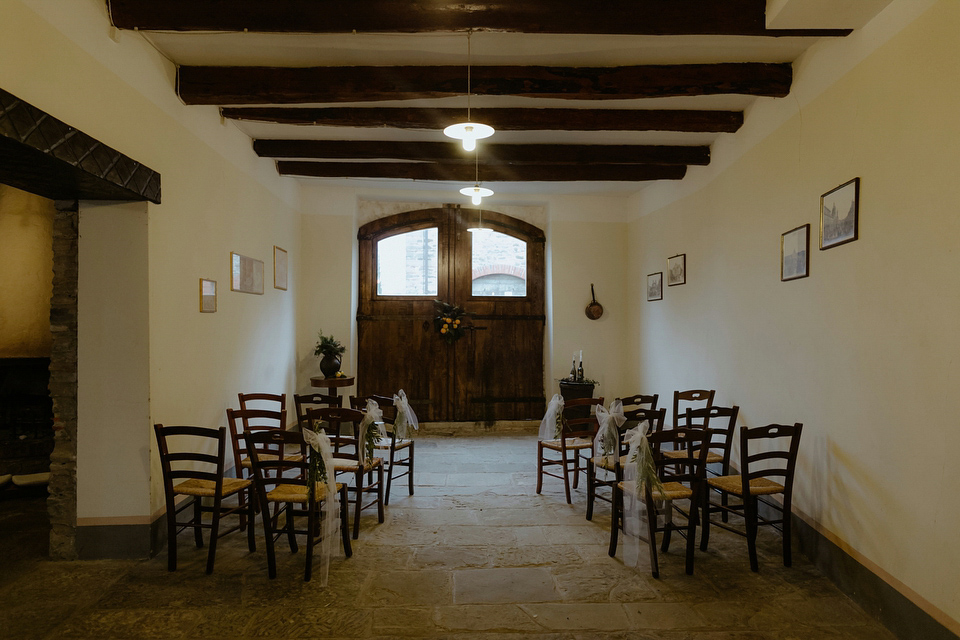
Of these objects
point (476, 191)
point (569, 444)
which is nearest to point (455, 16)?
point (476, 191)

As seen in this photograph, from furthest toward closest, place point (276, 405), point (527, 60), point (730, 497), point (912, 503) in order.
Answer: point (276, 405) < point (730, 497) < point (527, 60) < point (912, 503)

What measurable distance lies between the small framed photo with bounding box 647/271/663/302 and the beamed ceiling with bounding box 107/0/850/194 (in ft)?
3.95

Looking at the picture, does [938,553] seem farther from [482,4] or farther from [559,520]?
[482,4]

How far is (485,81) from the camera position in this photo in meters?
3.82

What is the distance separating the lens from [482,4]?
3.01m

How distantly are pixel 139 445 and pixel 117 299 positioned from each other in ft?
2.88

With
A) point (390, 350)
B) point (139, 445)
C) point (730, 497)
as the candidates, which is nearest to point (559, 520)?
point (730, 497)

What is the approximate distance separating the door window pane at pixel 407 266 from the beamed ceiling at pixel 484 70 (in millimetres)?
1909

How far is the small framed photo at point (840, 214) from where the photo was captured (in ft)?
10.1

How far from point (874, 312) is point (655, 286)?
3602 millimetres

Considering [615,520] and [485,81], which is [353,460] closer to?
[615,520]

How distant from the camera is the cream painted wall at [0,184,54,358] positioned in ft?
15.4

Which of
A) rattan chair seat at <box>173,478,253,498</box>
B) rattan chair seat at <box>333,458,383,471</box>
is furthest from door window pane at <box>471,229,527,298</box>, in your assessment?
rattan chair seat at <box>173,478,253,498</box>

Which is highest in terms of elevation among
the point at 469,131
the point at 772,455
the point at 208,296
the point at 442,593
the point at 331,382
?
the point at 469,131
